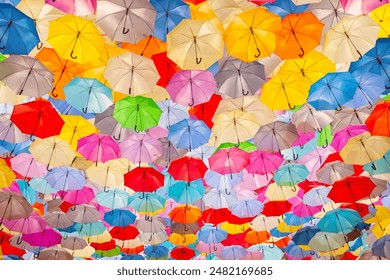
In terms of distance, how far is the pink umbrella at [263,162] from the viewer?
808 cm

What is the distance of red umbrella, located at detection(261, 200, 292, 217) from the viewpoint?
9672 mm

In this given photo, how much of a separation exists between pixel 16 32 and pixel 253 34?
9.67 ft

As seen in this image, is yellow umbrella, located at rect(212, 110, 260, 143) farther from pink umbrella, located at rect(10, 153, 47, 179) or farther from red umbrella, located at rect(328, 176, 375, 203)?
pink umbrella, located at rect(10, 153, 47, 179)

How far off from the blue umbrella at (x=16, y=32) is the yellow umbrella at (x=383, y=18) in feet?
14.0

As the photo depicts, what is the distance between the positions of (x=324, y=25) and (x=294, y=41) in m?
0.42

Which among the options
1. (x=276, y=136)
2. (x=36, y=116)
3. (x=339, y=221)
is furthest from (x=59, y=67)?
(x=339, y=221)

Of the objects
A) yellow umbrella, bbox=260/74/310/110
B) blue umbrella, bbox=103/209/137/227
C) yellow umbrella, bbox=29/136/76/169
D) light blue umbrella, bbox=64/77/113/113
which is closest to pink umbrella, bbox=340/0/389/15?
yellow umbrella, bbox=260/74/310/110

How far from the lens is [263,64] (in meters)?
6.10

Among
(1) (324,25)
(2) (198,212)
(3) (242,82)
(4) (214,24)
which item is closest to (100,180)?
(2) (198,212)

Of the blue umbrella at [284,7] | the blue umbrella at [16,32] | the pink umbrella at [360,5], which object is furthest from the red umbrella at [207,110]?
the blue umbrella at [16,32]

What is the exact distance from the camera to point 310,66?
600cm

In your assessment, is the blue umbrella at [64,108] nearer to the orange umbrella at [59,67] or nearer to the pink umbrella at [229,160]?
the orange umbrella at [59,67]

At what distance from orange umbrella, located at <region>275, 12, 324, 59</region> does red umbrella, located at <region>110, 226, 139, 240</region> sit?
6.61 metres

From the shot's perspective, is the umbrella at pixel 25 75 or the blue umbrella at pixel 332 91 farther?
the blue umbrella at pixel 332 91
